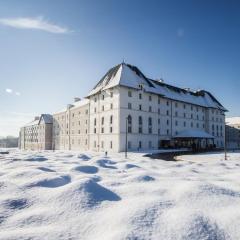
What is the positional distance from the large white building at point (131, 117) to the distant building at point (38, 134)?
552 cm

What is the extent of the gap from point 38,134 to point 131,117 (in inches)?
1890

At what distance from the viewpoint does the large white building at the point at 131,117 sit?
51625 mm

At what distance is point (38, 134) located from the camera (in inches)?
3457

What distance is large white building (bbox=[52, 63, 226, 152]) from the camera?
169ft

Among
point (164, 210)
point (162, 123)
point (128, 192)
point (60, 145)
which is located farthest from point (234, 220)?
point (60, 145)

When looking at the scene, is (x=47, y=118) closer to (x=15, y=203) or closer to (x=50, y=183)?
(x=50, y=183)

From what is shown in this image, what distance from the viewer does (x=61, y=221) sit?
7445mm

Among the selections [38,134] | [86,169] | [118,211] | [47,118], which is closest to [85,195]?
[118,211]

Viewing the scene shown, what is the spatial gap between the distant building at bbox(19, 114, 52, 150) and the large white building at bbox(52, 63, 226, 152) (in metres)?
5.52

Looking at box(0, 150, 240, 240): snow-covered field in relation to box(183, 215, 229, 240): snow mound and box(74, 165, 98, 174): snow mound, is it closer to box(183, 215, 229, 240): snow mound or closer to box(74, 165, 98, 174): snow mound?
box(183, 215, 229, 240): snow mound

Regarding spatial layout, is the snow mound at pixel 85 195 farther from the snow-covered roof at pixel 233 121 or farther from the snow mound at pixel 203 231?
the snow-covered roof at pixel 233 121

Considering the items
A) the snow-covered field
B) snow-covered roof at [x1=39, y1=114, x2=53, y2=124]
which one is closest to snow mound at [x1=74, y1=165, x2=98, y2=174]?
the snow-covered field

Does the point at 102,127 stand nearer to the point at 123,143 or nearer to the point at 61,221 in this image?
the point at 123,143

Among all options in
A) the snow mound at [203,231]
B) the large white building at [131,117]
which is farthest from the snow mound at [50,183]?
the large white building at [131,117]
